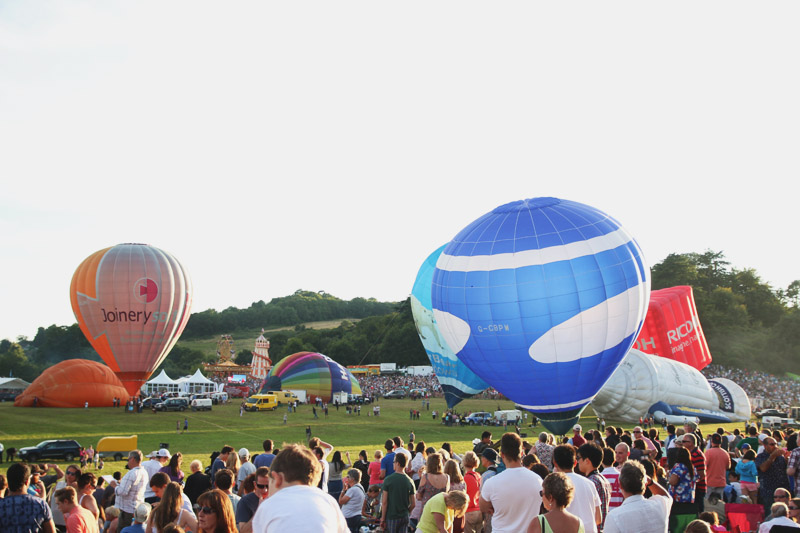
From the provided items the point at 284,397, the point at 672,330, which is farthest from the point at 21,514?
the point at 672,330

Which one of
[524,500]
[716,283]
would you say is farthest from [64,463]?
[716,283]

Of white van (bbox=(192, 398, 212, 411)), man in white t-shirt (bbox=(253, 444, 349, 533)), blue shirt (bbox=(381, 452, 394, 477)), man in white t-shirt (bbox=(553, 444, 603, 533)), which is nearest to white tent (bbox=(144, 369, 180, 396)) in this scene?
white van (bbox=(192, 398, 212, 411))

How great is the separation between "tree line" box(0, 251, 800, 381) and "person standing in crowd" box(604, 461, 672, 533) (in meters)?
62.9

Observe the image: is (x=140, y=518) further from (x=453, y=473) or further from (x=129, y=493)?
(x=453, y=473)

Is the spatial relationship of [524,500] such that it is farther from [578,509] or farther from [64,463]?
[64,463]

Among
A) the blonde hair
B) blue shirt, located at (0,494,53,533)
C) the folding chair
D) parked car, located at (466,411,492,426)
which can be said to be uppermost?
blue shirt, located at (0,494,53,533)

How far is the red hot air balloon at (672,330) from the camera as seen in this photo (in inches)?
1563

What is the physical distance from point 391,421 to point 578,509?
26.2 m

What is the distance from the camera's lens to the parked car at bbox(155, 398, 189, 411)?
33500 mm

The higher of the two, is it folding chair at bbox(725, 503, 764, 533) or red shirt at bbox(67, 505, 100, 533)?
red shirt at bbox(67, 505, 100, 533)

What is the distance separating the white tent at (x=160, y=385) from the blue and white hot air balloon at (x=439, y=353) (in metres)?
22.9

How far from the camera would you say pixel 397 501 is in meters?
Result: 6.68

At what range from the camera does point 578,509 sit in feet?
15.6

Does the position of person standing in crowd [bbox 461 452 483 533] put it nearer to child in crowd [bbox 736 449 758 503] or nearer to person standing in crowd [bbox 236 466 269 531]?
person standing in crowd [bbox 236 466 269 531]
